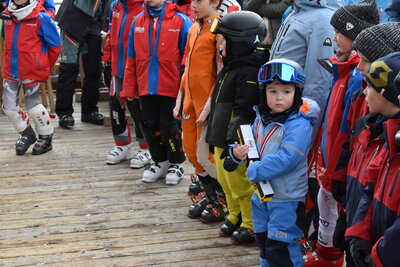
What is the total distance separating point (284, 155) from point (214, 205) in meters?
1.53

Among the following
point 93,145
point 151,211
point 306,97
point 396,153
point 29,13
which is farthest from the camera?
point 93,145

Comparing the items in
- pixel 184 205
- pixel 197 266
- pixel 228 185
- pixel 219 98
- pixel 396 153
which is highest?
pixel 396 153

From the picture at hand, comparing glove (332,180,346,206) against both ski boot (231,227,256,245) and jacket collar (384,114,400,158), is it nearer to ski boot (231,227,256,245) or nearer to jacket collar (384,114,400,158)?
jacket collar (384,114,400,158)

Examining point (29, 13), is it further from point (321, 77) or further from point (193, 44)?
point (321, 77)

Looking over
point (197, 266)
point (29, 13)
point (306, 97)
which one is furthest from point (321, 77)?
point (29, 13)

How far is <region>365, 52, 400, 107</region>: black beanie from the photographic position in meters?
2.84

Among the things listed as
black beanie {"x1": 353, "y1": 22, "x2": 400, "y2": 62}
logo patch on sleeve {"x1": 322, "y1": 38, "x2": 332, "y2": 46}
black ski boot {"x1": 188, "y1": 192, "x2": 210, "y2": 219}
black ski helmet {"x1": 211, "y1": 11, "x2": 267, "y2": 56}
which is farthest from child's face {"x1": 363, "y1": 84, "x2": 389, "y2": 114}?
black ski boot {"x1": 188, "y1": 192, "x2": 210, "y2": 219}

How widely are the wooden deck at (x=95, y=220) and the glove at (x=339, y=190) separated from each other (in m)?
0.94

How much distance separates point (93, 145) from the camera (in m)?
7.58

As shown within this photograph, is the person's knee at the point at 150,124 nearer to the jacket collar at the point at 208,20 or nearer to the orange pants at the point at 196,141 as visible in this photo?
the orange pants at the point at 196,141

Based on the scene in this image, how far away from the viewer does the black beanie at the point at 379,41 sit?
124 inches

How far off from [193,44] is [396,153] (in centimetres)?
239

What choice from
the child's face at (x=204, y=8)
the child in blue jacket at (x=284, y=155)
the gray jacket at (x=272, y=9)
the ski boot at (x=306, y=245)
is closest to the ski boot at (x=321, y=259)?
the ski boot at (x=306, y=245)

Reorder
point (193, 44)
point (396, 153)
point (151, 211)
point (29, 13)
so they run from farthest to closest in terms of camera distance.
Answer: point (29, 13), point (151, 211), point (193, 44), point (396, 153)
